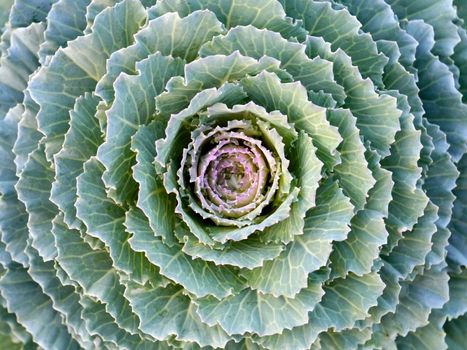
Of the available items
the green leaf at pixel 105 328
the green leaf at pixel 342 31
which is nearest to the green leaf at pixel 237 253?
the green leaf at pixel 105 328

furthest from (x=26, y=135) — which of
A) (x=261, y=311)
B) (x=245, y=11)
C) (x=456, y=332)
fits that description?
(x=456, y=332)

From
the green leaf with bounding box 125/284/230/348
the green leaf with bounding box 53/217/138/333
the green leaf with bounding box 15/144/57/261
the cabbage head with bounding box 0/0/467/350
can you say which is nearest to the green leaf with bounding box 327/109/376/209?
the cabbage head with bounding box 0/0/467/350

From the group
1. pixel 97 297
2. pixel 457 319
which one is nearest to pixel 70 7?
pixel 97 297

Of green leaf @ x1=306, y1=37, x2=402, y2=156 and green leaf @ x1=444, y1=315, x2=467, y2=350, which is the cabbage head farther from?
green leaf @ x1=444, y1=315, x2=467, y2=350

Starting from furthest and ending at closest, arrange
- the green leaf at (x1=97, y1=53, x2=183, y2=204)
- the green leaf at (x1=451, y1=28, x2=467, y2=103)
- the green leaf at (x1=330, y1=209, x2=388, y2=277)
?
the green leaf at (x1=451, y1=28, x2=467, y2=103) → the green leaf at (x1=330, y1=209, x2=388, y2=277) → the green leaf at (x1=97, y1=53, x2=183, y2=204)

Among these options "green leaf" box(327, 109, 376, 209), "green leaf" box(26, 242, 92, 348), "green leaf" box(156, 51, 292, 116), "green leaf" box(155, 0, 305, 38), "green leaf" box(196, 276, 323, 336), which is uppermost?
"green leaf" box(155, 0, 305, 38)

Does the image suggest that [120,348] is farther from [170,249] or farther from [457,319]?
[457,319]

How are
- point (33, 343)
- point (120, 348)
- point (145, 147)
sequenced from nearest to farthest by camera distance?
point (145, 147), point (120, 348), point (33, 343)
